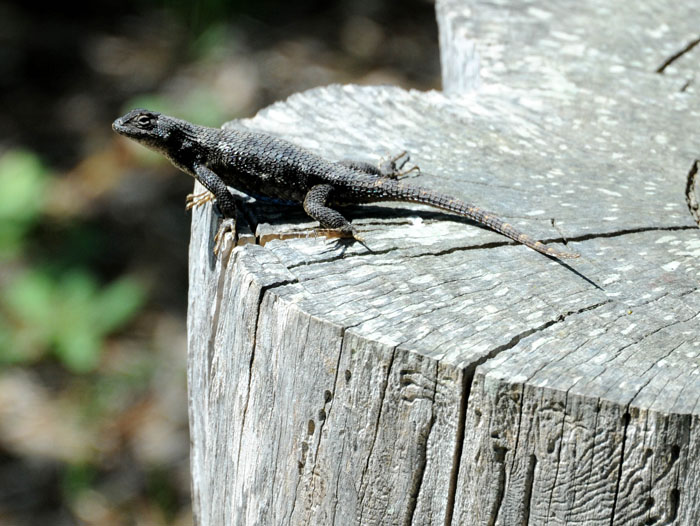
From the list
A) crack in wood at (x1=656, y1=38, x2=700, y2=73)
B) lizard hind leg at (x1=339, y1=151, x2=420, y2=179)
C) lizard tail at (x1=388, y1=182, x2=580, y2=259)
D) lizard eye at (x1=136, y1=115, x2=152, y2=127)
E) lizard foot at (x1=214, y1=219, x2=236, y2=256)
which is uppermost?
crack in wood at (x1=656, y1=38, x2=700, y2=73)

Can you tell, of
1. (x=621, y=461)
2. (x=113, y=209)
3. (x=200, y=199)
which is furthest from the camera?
(x=113, y=209)

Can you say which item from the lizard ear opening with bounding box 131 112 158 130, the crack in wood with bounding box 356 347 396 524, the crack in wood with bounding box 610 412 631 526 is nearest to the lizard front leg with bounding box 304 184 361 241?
the crack in wood with bounding box 356 347 396 524

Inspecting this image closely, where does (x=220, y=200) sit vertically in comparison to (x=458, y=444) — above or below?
above

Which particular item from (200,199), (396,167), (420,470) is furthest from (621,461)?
(200,199)

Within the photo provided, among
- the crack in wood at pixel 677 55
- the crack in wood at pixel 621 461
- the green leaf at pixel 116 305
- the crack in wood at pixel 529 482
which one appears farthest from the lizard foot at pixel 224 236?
the green leaf at pixel 116 305

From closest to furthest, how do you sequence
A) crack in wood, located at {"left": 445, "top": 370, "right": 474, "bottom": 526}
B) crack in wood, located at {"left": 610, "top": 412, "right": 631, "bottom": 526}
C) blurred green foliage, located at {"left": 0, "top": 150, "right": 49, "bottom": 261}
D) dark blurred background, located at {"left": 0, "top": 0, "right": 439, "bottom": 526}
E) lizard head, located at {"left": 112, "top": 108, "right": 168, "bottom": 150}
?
1. crack in wood, located at {"left": 610, "top": 412, "right": 631, "bottom": 526}
2. crack in wood, located at {"left": 445, "top": 370, "right": 474, "bottom": 526}
3. lizard head, located at {"left": 112, "top": 108, "right": 168, "bottom": 150}
4. dark blurred background, located at {"left": 0, "top": 0, "right": 439, "bottom": 526}
5. blurred green foliage, located at {"left": 0, "top": 150, "right": 49, "bottom": 261}

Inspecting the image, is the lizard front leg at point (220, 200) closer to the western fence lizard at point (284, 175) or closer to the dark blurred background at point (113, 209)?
the western fence lizard at point (284, 175)

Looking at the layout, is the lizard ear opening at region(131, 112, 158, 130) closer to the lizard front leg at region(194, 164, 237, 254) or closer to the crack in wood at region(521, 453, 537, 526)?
the lizard front leg at region(194, 164, 237, 254)

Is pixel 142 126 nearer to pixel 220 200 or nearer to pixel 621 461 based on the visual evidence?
pixel 220 200
